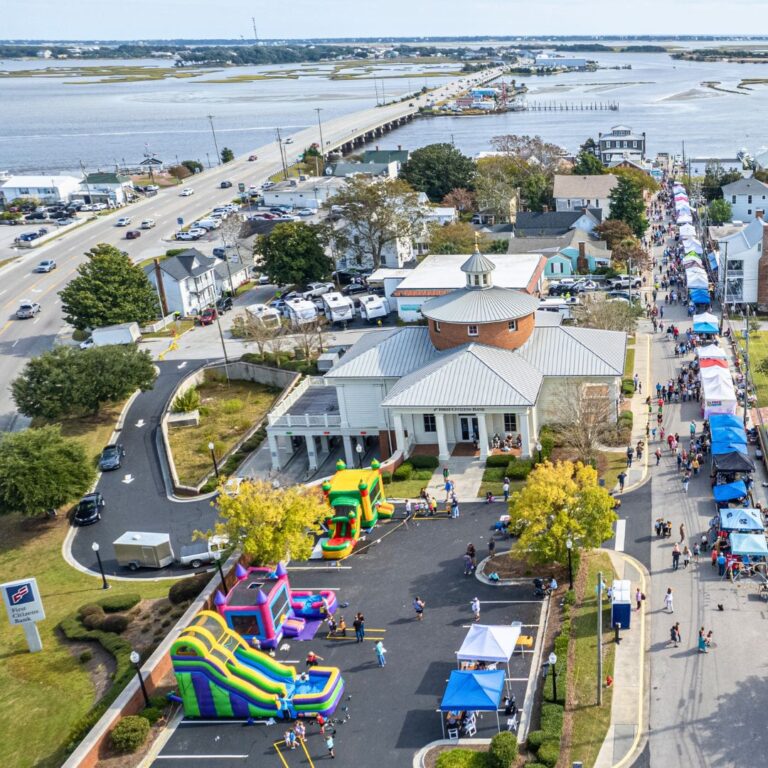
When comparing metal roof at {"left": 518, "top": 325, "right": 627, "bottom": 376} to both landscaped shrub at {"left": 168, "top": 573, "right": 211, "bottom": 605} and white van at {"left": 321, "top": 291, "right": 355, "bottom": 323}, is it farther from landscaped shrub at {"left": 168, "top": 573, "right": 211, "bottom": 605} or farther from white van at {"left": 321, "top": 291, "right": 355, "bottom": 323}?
white van at {"left": 321, "top": 291, "right": 355, "bottom": 323}

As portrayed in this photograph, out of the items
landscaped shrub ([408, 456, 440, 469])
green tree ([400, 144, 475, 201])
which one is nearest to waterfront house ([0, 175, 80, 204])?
green tree ([400, 144, 475, 201])

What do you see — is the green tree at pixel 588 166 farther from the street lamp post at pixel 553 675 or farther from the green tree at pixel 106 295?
the street lamp post at pixel 553 675

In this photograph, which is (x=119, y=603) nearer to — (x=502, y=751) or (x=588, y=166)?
(x=502, y=751)

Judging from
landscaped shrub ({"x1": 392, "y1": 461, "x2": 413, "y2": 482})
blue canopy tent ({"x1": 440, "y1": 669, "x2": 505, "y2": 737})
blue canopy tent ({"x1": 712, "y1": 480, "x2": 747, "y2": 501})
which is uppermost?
blue canopy tent ({"x1": 440, "y1": 669, "x2": 505, "y2": 737})

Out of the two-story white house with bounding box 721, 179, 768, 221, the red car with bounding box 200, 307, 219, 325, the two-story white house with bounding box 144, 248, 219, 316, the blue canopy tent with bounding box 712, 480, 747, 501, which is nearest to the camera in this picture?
the blue canopy tent with bounding box 712, 480, 747, 501

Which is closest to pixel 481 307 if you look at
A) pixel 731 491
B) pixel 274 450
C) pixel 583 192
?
pixel 274 450

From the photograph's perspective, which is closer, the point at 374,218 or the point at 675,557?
the point at 675,557
